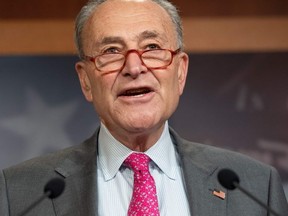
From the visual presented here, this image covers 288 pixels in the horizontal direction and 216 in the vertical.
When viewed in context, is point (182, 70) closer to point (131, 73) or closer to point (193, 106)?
point (131, 73)

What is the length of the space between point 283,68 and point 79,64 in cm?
99

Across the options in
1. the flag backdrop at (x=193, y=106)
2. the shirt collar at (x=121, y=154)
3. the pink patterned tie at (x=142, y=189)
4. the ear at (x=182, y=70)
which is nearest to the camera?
the pink patterned tie at (x=142, y=189)

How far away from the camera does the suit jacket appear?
1.86m

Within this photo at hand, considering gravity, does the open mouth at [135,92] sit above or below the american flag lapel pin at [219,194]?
above

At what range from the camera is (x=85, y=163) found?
196cm

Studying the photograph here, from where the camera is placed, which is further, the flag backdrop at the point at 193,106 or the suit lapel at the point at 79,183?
the flag backdrop at the point at 193,106

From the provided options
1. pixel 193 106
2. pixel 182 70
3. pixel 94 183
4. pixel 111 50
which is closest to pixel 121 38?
pixel 111 50

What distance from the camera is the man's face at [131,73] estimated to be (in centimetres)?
Answer: 185

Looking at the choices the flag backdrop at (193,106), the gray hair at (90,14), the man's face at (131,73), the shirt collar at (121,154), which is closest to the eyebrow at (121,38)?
the man's face at (131,73)

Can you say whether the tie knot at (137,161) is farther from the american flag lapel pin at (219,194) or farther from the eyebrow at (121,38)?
the eyebrow at (121,38)

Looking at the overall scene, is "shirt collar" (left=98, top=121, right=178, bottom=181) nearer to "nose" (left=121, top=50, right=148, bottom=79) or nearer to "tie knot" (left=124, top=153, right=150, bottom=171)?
"tie knot" (left=124, top=153, right=150, bottom=171)

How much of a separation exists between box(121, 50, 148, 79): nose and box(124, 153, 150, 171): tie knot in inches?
8.7

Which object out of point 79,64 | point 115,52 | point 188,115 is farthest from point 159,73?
point 188,115

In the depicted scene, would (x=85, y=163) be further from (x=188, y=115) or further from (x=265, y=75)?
(x=265, y=75)
